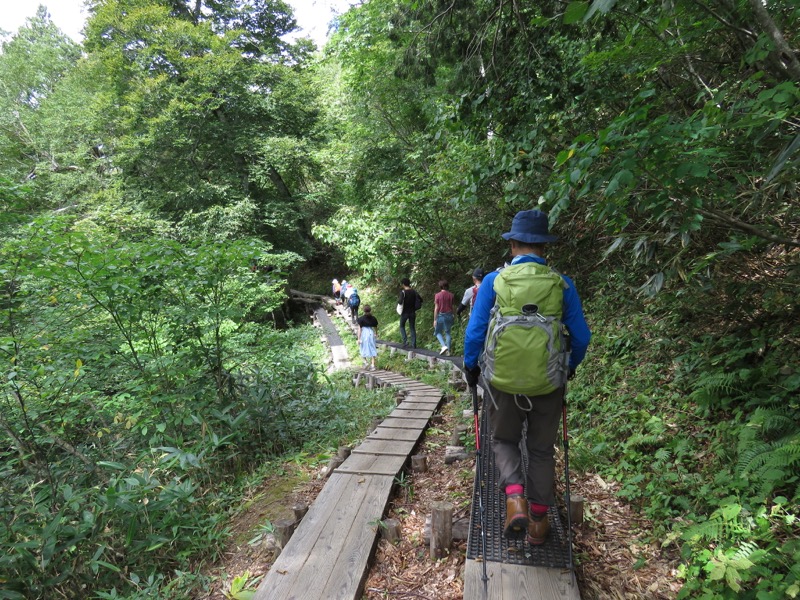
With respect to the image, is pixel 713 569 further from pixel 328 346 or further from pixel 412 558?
pixel 328 346

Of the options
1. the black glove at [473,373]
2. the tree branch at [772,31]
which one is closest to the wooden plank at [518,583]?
the black glove at [473,373]

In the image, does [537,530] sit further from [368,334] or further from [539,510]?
[368,334]

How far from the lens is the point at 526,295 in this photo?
2389 millimetres

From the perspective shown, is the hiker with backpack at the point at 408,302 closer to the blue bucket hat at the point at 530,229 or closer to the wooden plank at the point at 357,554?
the wooden plank at the point at 357,554

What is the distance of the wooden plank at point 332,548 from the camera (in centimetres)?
247

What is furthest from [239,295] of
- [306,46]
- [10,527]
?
[306,46]

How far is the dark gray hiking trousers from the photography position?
2.52 metres

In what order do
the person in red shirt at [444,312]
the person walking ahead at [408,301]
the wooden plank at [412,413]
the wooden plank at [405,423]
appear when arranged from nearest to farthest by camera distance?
1. the wooden plank at [405,423]
2. the wooden plank at [412,413]
3. the person in red shirt at [444,312]
4. the person walking ahead at [408,301]

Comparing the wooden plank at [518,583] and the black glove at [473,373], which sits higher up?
the black glove at [473,373]

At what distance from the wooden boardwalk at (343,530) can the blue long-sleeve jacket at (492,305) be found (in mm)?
1511

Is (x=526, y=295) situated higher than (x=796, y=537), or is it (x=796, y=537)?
(x=526, y=295)

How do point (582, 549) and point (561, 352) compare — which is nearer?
point (561, 352)

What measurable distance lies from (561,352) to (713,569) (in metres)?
1.35

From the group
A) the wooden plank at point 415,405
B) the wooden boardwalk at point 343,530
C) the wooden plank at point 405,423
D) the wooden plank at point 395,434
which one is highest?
the wooden boardwalk at point 343,530
